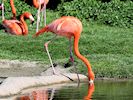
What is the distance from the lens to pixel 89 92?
8.84 meters

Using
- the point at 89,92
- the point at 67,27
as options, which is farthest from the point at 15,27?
the point at 89,92

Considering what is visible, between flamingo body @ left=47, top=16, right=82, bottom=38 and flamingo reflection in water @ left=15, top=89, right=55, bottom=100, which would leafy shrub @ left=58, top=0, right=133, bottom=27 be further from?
flamingo reflection in water @ left=15, top=89, right=55, bottom=100

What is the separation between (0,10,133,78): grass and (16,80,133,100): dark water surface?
3.37ft

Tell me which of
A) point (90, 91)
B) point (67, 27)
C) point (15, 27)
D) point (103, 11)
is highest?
point (67, 27)

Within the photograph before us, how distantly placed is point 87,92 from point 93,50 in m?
3.92

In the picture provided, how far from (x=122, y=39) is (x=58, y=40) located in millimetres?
1373

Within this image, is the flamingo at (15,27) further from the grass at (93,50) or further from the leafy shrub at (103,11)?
the leafy shrub at (103,11)

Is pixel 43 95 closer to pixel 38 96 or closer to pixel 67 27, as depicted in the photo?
pixel 38 96

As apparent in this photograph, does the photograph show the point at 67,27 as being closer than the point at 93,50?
Yes

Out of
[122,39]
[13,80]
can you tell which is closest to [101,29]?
[122,39]

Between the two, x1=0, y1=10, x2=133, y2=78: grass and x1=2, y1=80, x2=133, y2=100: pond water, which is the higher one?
x1=2, y1=80, x2=133, y2=100: pond water

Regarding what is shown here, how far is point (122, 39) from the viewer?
13.9 meters

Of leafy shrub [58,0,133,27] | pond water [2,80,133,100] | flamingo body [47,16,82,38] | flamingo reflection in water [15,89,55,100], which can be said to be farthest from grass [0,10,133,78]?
flamingo reflection in water [15,89,55,100]

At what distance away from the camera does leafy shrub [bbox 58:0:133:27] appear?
55.4 feet
